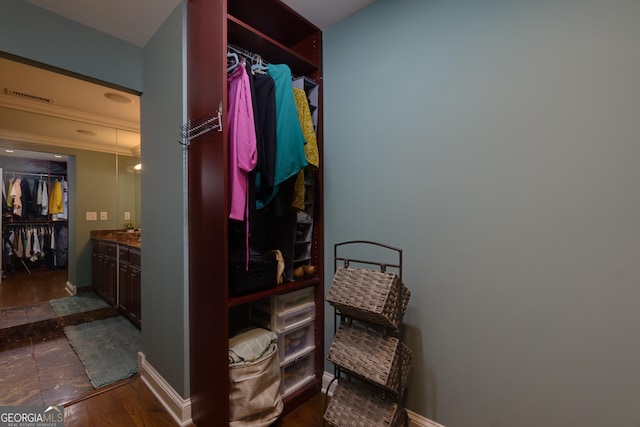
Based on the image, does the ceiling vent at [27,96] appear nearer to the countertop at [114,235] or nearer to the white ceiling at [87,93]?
the white ceiling at [87,93]

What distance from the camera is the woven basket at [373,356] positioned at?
4.14ft

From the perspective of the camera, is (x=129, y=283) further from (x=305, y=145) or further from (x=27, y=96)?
(x=305, y=145)

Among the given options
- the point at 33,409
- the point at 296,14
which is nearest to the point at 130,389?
the point at 33,409

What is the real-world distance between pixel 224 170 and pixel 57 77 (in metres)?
2.38

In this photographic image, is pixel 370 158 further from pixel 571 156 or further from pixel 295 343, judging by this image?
pixel 295 343

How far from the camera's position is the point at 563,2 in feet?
3.53

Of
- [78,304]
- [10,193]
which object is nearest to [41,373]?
[78,304]

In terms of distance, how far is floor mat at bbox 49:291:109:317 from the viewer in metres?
3.39

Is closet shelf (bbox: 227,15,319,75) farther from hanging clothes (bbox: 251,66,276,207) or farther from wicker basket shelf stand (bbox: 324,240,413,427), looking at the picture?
wicker basket shelf stand (bbox: 324,240,413,427)

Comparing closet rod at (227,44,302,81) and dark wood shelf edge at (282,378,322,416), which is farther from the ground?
closet rod at (227,44,302,81)

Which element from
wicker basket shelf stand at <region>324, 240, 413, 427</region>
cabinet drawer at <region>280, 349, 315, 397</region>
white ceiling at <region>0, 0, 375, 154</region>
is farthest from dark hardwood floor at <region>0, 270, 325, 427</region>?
white ceiling at <region>0, 0, 375, 154</region>

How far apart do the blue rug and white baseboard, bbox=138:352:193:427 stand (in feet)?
0.66

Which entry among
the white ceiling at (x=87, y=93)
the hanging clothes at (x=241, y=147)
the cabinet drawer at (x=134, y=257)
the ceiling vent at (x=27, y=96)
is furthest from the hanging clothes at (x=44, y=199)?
the hanging clothes at (x=241, y=147)

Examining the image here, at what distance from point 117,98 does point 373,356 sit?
11.3 feet
